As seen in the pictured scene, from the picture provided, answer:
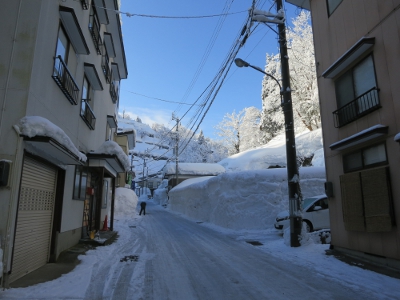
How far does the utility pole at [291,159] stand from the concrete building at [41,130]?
20.9ft

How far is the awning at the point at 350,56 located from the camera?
23.7ft

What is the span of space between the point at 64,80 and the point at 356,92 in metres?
7.95

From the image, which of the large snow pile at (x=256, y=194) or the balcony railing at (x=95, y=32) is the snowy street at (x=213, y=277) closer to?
the large snow pile at (x=256, y=194)

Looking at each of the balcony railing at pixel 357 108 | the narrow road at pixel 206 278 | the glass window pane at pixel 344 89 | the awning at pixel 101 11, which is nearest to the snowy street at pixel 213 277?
the narrow road at pixel 206 278

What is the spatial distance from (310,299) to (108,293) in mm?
3316

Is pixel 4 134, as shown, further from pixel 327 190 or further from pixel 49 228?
pixel 327 190

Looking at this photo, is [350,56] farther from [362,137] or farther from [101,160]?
[101,160]

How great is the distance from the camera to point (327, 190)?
8875 mm

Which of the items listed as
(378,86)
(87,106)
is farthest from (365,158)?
(87,106)

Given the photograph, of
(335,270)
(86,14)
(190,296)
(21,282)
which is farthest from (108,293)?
Result: (86,14)

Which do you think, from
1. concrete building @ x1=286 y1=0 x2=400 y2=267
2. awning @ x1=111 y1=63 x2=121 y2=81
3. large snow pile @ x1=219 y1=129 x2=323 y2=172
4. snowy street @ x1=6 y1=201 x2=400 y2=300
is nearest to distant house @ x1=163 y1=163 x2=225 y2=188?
large snow pile @ x1=219 y1=129 x2=323 y2=172

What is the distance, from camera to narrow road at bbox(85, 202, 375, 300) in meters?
4.76

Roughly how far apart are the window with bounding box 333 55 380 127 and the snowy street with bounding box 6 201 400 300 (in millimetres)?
3997

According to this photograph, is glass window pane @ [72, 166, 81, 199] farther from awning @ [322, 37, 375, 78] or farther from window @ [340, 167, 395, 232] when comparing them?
awning @ [322, 37, 375, 78]
